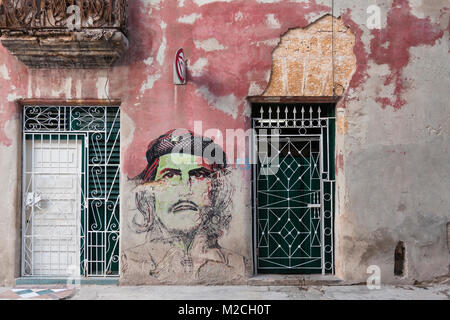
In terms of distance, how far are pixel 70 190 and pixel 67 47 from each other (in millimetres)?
1996

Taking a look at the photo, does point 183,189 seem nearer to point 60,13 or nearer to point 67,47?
point 67,47

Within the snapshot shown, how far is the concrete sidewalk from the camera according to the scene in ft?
17.5

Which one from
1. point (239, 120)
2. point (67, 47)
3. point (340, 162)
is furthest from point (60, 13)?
point (340, 162)

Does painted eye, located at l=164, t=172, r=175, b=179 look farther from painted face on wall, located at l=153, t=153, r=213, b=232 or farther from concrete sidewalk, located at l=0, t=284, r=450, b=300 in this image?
concrete sidewalk, located at l=0, t=284, r=450, b=300

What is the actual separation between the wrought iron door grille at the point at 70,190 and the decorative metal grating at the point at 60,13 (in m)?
1.15

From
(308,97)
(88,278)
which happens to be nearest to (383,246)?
(308,97)

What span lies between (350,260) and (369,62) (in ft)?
9.11

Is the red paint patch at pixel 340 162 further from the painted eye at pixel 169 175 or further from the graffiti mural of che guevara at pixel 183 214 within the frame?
the painted eye at pixel 169 175

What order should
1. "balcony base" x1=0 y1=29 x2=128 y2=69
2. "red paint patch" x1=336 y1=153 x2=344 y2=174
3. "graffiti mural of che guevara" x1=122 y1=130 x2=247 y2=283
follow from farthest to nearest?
"red paint patch" x1=336 y1=153 x2=344 y2=174 < "graffiti mural of che guevara" x1=122 y1=130 x2=247 y2=283 < "balcony base" x1=0 y1=29 x2=128 y2=69

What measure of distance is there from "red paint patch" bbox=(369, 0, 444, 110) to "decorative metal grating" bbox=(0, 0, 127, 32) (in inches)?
142

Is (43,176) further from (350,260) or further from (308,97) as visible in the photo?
(350,260)

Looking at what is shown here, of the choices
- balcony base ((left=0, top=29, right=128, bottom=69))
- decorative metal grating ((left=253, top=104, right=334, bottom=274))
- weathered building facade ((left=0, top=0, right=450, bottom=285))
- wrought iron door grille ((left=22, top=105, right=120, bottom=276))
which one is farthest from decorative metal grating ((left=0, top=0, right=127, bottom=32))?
decorative metal grating ((left=253, top=104, right=334, bottom=274))

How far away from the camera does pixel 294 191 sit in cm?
605

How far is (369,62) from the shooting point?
5836 mm
